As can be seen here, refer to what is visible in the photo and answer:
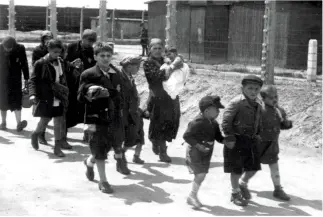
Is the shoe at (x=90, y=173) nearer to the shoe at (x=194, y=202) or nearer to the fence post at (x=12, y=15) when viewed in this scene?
the shoe at (x=194, y=202)

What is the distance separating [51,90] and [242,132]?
3.25 meters

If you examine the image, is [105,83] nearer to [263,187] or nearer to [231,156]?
[231,156]

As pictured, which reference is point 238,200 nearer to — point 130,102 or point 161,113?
point 130,102

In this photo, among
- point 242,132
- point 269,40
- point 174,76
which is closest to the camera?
point 242,132

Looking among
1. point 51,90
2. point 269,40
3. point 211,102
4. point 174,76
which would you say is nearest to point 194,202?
point 211,102

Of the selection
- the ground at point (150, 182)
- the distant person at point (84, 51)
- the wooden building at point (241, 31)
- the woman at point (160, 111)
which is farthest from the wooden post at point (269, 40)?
the wooden building at point (241, 31)

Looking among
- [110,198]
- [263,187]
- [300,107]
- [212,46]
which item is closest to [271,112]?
[263,187]

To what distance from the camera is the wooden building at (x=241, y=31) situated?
15.4 metres

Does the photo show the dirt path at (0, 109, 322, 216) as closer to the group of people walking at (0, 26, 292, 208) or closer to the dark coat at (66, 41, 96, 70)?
the group of people walking at (0, 26, 292, 208)

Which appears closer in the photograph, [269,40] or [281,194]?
[281,194]

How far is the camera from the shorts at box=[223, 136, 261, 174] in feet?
18.6

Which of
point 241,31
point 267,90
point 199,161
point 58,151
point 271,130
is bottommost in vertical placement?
point 58,151

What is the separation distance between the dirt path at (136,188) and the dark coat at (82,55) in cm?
141

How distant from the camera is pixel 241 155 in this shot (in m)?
5.70
